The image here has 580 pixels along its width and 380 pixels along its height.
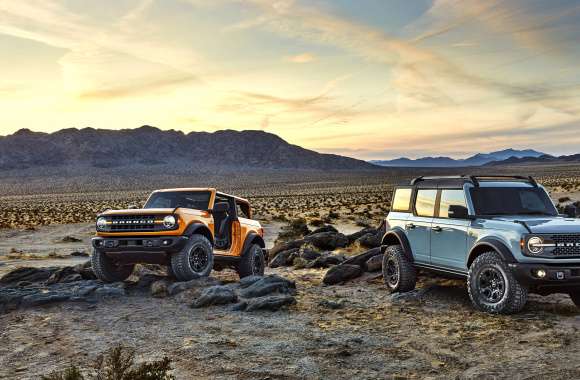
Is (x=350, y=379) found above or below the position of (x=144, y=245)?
below

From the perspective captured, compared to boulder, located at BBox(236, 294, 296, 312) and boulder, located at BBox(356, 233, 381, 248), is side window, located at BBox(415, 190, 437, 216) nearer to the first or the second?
boulder, located at BBox(236, 294, 296, 312)

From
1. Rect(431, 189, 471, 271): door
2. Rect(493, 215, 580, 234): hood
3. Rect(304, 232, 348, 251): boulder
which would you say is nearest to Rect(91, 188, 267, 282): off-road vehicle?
Rect(431, 189, 471, 271): door

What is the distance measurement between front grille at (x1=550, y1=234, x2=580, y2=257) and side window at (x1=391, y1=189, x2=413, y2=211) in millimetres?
3412

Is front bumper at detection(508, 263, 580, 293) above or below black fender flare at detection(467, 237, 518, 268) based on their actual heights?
below

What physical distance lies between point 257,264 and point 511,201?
20.3 feet

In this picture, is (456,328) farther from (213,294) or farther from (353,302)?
(213,294)

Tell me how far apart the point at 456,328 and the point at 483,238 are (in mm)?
1547

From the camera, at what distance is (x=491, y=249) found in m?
9.84

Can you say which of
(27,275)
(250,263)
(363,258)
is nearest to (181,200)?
(250,263)

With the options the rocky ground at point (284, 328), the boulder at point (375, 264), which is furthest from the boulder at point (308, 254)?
the rocky ground at point (284, 328)

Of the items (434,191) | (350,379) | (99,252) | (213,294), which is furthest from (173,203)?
(350,379)

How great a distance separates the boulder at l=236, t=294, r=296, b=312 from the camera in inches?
425

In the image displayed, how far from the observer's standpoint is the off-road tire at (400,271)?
11906mm

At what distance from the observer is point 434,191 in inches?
452
